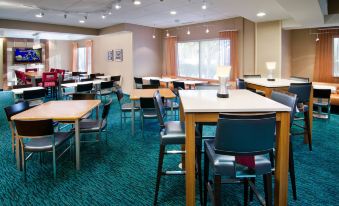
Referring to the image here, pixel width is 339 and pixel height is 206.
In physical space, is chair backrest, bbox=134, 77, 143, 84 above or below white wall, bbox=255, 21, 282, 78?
below

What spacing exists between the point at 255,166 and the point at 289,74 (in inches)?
265

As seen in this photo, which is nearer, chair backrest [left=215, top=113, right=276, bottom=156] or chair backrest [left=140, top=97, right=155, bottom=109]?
chair backrest [left=215, top=113, right=276, bottom=156]

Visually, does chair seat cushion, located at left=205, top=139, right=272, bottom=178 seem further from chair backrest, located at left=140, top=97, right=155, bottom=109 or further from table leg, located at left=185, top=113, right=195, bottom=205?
chair backrest, located at left=140, top=97, right=155, bottom=109

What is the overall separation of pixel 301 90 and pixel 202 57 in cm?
526

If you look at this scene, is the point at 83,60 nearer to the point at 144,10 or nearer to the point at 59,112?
the point at 144,10

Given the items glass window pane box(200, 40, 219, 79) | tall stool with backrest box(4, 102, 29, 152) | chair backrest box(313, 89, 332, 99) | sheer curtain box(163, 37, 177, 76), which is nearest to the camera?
tall stool with backrest box(4, 102, 29, 152)

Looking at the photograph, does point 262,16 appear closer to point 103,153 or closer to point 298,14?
point 298,14

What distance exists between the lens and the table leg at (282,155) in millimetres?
1876

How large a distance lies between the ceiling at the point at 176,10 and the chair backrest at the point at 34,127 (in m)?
3.67

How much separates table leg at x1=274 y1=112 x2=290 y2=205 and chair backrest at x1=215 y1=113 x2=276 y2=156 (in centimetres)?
36

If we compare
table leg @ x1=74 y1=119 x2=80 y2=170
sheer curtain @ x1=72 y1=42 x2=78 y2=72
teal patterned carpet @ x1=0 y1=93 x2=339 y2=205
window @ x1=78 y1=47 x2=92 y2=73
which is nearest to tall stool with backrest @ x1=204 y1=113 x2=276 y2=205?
teal patterned carpet @ x1=0 y1=93 x2=339 y2=205

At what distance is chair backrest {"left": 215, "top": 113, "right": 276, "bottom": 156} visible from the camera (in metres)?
1.52

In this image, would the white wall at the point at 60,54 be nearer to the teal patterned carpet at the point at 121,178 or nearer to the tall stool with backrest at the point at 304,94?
the teal patterned carpet at the point at 121,178

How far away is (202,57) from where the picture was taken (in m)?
8.54
